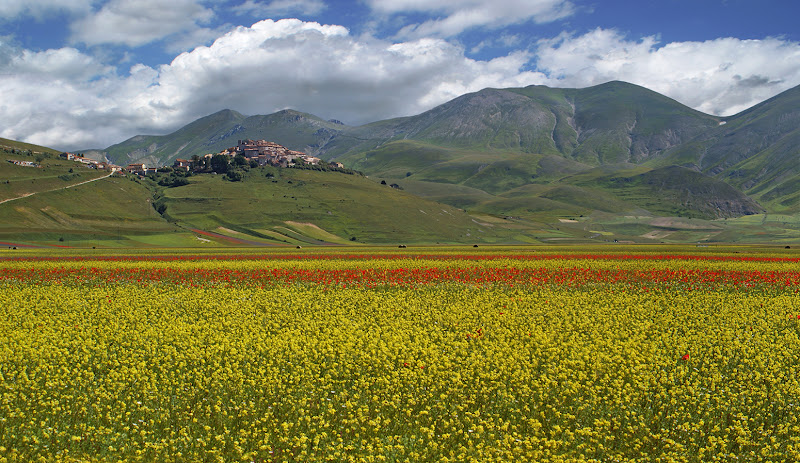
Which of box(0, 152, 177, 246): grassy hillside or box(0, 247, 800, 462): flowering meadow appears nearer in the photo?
box(0, 247, 800, 462): flowering meadow

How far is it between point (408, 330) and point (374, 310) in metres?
5.37

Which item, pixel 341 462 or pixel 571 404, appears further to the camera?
pixel 571 404

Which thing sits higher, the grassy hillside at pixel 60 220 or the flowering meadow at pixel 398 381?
the grassy hillside at pixel 60 220

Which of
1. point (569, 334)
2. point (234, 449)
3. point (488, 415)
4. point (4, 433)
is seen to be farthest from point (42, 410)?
point (569, 334)

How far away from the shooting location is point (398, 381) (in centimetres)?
1469

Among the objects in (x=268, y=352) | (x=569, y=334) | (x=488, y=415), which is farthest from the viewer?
(x=569, y=334)

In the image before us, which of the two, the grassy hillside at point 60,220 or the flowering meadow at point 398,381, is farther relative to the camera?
the grassy hillside at point 60,220

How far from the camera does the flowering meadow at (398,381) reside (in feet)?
39.1

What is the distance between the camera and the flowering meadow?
39.1ft

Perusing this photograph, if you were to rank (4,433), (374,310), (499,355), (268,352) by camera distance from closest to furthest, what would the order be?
1. (4,433)
2. (499,355)
3. (268,352)
4. (374,310)

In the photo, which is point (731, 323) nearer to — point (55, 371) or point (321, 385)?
point (321, 385)

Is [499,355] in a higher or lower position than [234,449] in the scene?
higher

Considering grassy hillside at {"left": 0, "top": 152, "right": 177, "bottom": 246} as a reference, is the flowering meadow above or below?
below

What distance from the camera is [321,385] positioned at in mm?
15398
